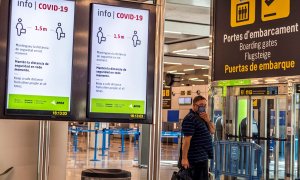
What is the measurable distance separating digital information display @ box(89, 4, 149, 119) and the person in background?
3.64 meters

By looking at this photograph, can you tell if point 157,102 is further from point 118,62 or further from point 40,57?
point 40,57

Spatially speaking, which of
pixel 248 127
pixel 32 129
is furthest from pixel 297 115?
pixel 32 129

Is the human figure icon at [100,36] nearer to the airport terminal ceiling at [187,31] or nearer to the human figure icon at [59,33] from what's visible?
the human figure icon at [59,33]

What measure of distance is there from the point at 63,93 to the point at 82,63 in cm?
25

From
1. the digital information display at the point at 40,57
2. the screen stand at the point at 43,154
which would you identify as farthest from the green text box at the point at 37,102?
the screen stand at the point at 43,154

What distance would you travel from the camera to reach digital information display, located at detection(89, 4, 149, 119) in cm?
374

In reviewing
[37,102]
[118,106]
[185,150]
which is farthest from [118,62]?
[185,150]

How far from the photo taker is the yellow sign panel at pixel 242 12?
771cm

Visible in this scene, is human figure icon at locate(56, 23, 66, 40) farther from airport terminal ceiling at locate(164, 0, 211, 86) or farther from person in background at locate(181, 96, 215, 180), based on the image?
airport terminal ceiling at locate(164, 0, 211, 86)

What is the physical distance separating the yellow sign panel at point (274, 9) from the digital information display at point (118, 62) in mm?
3799

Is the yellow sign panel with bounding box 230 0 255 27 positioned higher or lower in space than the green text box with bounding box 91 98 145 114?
higher

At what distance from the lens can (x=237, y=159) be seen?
8.06m

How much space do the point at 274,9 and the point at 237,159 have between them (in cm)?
233

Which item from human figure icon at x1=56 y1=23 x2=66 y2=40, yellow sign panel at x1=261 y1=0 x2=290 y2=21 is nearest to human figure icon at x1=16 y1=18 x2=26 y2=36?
human figure icon at x1=56 y1=23 x2=66 y2=40
